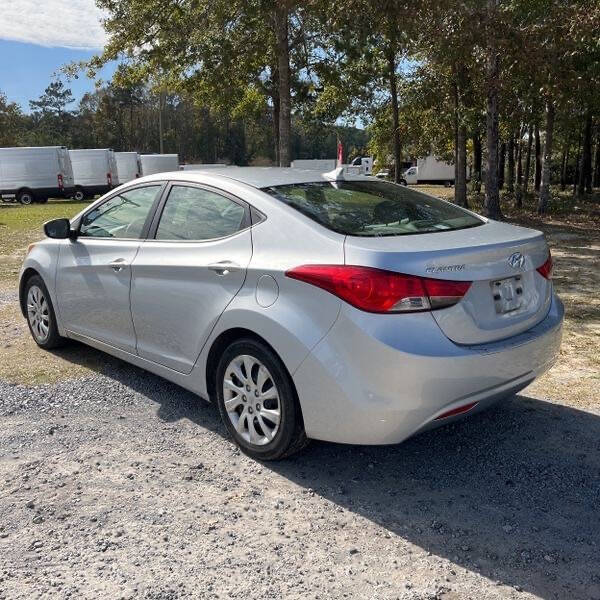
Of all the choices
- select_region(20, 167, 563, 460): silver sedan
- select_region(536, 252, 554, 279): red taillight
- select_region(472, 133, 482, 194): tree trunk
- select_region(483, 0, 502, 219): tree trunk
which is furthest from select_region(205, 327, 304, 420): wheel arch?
select_region(472, 133, 482, 194): tree trunk

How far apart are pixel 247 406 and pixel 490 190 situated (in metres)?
12.9

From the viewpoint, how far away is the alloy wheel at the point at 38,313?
5.40 meters

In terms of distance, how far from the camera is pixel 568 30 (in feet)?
38.8

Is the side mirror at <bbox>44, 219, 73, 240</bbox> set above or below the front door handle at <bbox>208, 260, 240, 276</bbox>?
above

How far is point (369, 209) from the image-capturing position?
3686mm

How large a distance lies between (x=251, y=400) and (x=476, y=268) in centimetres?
139

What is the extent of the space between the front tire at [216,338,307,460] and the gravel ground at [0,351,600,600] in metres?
0.16

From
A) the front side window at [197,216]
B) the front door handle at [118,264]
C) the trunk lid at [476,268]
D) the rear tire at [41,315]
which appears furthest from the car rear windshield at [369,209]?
the rear tire at [41,315]

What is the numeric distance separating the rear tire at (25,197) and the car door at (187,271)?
29.2 meters

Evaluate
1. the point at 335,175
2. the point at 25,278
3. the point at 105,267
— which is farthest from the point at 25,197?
the point at 335,175

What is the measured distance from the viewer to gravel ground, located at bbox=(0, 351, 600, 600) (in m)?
2.58

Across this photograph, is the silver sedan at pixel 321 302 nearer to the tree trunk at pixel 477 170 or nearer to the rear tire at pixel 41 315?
the rear tire at pixel 41 315

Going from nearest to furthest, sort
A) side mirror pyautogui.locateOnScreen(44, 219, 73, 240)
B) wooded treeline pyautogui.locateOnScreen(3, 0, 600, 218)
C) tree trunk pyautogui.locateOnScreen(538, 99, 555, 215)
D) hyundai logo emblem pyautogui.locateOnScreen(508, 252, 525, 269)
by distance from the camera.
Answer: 1. hyundai logo emblem pyautogui.locateOnScreen(508, 252, 525, 269)
2. side mirror pyautogui.locateOnScreen(44, 219, 73, 240)
3. wooded treeline pyautogui.locateOnScreen(3, 0, 600, 218)
4. tree trunk pyautogui.locateOnScreen(538, 99, 555, 215)

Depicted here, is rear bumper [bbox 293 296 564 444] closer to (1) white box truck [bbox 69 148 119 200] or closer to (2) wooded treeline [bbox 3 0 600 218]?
(2) wooded treeline [bbox 3 0 600 218]
